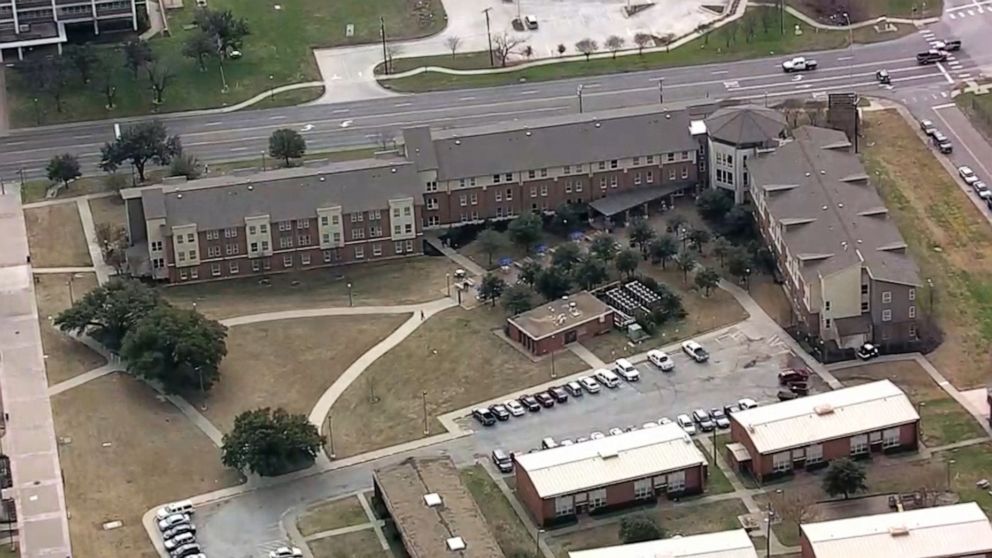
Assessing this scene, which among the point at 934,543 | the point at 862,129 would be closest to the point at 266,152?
the point at 862,129

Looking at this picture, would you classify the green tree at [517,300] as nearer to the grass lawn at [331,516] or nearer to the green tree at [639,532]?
the grass lawn at [331,516]

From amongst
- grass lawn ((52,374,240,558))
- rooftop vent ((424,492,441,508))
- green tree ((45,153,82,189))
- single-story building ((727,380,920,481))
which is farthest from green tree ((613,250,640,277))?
green tree ((45,153,82,189))

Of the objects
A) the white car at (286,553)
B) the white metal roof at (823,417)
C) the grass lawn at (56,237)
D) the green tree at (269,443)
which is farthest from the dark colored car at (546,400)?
the grass lawn at (56,237)

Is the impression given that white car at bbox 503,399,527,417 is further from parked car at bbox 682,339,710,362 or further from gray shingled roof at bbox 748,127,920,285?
gray shingled roof at bbox 748,127,920,285

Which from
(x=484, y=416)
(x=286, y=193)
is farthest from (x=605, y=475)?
(x=286, y=193)

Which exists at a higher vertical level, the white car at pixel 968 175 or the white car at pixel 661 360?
the white car at pixel 968 175

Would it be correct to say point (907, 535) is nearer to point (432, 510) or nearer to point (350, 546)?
point (432, 510)
